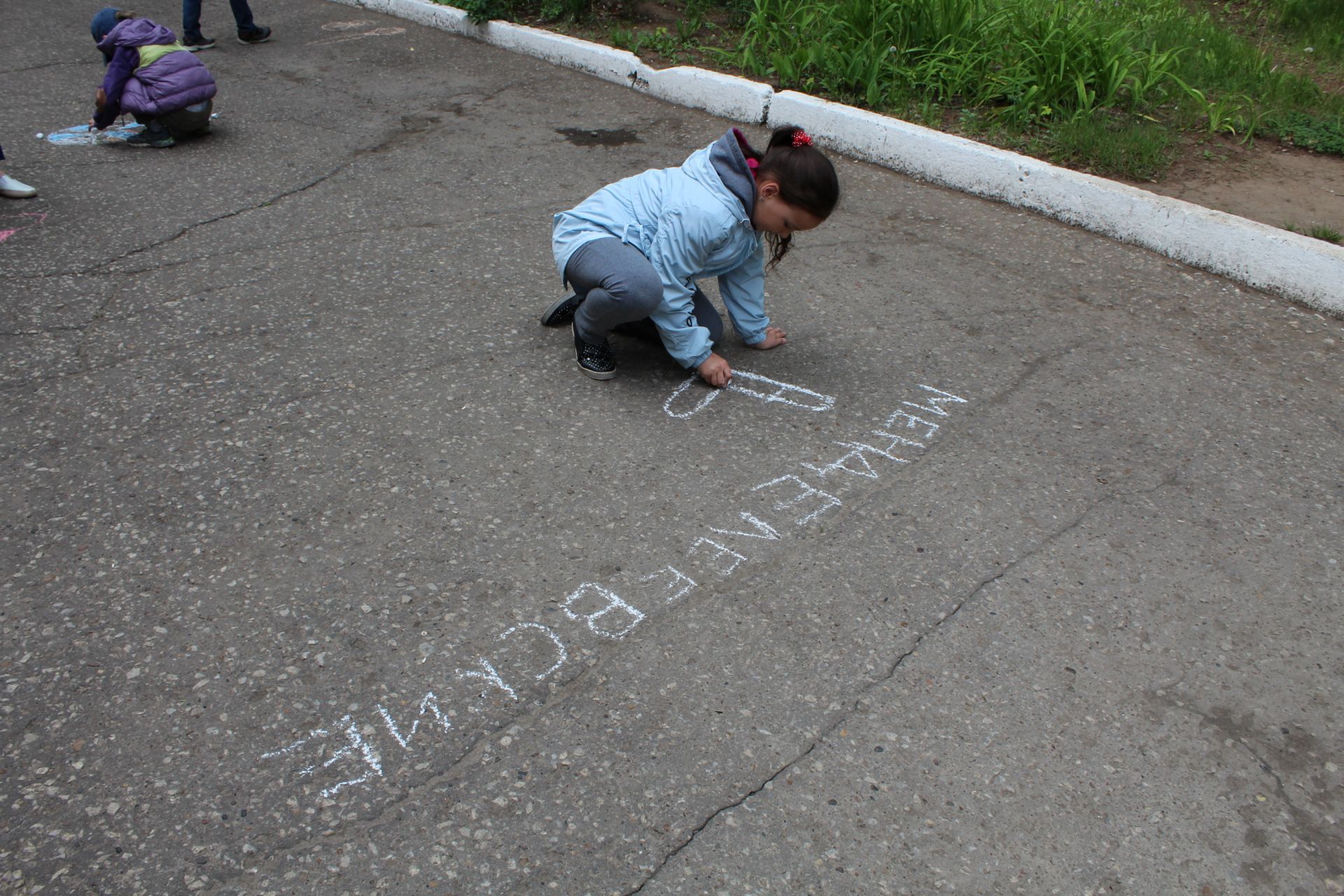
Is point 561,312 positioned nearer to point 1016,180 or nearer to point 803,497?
point 803,497

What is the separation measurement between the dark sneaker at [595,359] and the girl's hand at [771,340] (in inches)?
22.9

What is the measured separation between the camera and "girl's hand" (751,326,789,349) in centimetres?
361

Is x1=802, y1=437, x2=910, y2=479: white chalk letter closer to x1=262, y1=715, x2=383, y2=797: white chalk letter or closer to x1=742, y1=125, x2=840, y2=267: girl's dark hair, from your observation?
x1=742, y1=125, x2=840, y2=267: girl's dark hair

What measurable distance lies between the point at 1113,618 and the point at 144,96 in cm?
529

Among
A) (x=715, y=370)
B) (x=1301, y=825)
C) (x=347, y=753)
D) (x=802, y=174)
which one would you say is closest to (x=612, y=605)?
(x=347, y=753)

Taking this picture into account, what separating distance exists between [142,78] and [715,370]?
12.8 ft

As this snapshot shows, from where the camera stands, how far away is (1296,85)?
18.4ft

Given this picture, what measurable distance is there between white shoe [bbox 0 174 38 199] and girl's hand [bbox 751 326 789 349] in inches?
143

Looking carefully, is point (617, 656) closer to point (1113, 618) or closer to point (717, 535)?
point (717, 535)

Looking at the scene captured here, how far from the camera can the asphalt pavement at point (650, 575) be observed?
6.33 feet

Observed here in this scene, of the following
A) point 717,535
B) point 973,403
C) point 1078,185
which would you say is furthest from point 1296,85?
point 717,535

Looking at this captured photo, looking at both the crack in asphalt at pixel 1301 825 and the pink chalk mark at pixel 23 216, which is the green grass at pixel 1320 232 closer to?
the crack in asphalt at pixel 1301 825

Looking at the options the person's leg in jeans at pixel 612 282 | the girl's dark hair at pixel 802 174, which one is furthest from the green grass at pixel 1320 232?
the person's leg in jeans at pixel 612 282

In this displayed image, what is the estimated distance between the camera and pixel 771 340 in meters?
3.62
